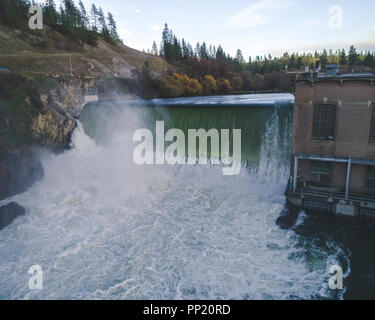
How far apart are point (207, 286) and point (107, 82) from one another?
116 feet

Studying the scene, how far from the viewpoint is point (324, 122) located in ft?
45.9

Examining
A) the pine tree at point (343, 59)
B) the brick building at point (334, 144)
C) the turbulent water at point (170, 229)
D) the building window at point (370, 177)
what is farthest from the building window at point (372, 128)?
the pine tree at point (343, 59)

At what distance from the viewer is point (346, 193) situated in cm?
1327

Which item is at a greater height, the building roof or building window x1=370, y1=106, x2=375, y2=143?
the building roof

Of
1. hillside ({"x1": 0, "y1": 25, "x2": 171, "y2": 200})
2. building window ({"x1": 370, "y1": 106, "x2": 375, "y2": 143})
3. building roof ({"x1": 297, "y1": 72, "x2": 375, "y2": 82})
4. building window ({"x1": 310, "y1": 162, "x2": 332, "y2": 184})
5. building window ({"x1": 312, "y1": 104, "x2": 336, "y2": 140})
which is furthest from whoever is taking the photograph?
hillside ({"x1": 0, "y1": 25, "x2": 171, "y2": 200})

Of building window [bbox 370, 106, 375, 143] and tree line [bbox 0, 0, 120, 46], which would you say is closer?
building window [bbox 370, 106, 375, 143]

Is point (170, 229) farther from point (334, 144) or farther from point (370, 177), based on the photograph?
point (370, 177)

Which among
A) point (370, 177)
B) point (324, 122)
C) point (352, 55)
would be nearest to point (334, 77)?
point (324, 122)

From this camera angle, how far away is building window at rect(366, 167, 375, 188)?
13.5 metres

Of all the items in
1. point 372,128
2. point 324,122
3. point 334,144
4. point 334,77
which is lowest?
point 334,144

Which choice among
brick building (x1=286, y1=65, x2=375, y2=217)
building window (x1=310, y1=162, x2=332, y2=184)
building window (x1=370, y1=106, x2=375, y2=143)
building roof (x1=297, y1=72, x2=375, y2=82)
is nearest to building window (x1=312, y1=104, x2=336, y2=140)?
brick building (x1=286, y1=65, x2=375, y2=217)

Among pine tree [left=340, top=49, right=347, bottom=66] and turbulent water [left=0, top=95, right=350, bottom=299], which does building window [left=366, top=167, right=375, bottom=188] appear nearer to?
turbulent water [left=0, top=95, right=350, bottom=299]

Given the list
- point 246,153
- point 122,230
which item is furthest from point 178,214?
point 246,153

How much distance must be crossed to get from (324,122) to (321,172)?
270cm
